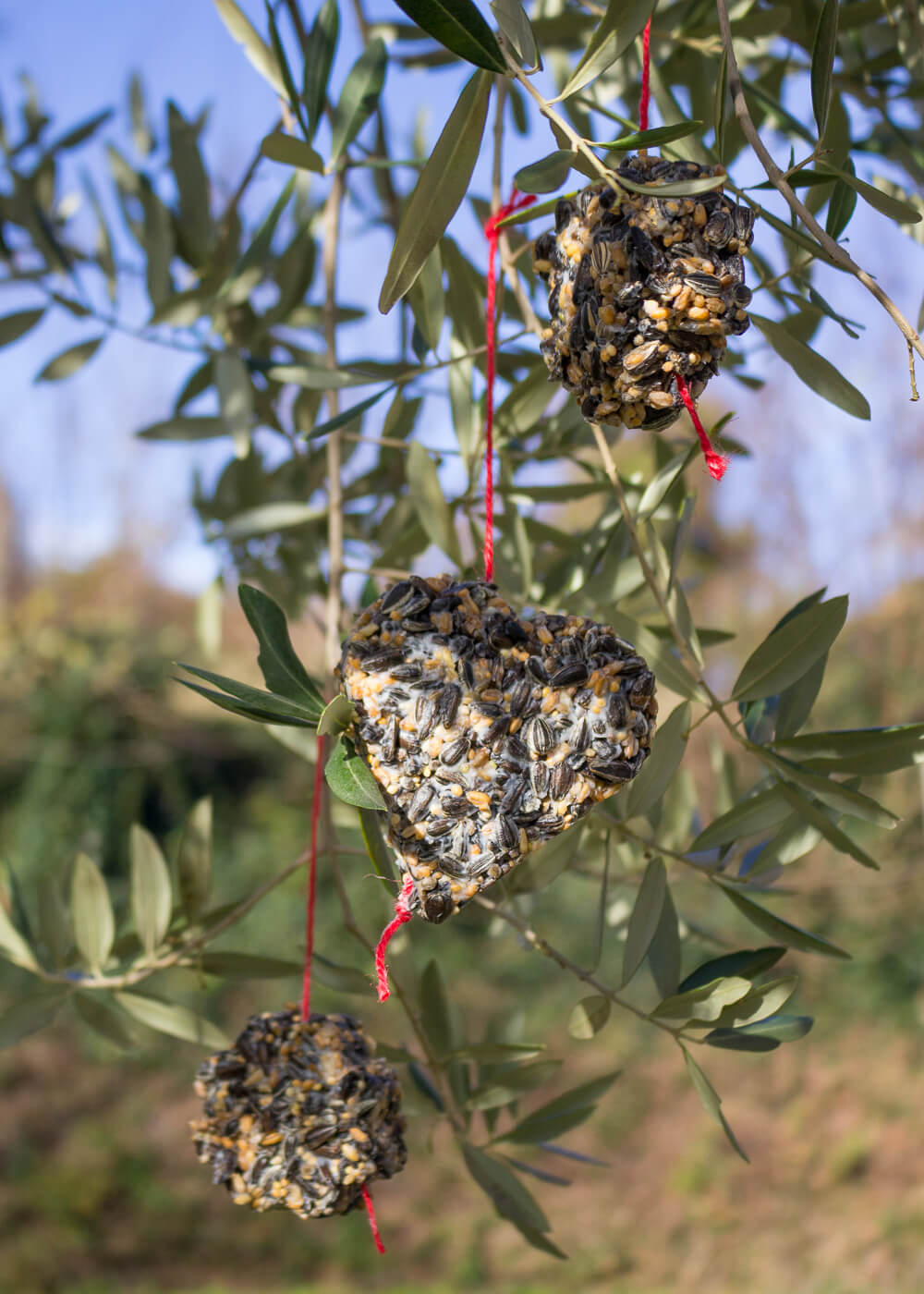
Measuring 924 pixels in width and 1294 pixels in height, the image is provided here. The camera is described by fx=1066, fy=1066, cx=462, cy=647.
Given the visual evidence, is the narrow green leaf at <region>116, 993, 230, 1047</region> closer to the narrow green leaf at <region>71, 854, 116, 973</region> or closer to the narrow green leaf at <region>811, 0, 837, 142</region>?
the narrow green leaf at <region>71, 854, 116, 973</region>

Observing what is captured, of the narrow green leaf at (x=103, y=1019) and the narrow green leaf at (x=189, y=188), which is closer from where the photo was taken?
the narrow green leaf at (x=103, y=1019)

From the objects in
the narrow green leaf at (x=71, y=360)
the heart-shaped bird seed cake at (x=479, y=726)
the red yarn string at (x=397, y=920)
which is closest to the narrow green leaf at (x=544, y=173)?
the heart-shaped bird seed cake at (x=479, y=726)

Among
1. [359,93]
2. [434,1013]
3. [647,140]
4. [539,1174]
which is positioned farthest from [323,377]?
[539,1174]

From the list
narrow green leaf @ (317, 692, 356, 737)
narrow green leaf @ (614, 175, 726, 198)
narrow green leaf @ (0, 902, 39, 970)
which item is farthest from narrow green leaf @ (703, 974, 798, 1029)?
narrow green leaf @ (0, 902, 39, 970)

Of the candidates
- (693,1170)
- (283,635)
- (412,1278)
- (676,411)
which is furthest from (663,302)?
(693,1170)

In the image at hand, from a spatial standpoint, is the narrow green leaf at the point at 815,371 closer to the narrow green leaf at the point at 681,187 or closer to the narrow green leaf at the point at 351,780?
the narrow green leaf at the point at 681,187

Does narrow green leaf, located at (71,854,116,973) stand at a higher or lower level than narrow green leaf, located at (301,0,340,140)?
lower

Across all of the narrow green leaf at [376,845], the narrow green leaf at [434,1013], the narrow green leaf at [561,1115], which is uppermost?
the narrow green leaf at [376,845]

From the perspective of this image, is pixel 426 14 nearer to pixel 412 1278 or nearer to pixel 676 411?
pixel 676 411
